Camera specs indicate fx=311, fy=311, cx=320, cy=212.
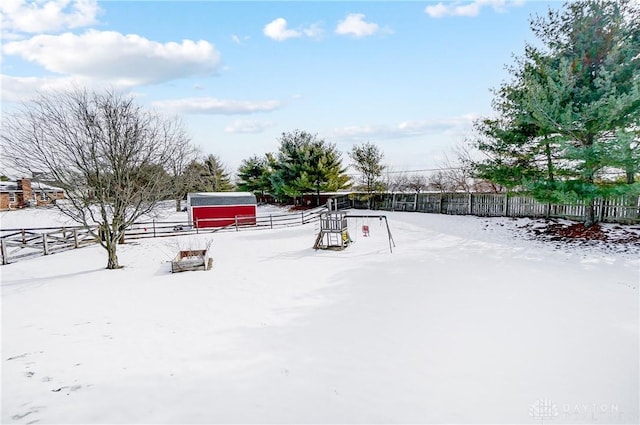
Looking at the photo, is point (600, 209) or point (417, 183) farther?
point (417, 183)

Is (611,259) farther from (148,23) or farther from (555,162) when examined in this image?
(148,23)

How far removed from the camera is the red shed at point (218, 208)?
17781mm

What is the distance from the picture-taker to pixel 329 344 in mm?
4188

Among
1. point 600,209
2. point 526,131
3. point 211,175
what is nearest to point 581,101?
point 526,131

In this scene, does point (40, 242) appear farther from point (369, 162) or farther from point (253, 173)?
point (253, 173)

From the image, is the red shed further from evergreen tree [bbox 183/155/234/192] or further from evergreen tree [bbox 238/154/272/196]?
evergreen tree [bbox 238/154/272/196]

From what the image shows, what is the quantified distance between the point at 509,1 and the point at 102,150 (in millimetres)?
12893

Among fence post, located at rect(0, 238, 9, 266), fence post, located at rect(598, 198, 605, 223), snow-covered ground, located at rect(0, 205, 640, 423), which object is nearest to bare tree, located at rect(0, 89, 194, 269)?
snow-covered ground, located at rect(0, 205, 640, 423)

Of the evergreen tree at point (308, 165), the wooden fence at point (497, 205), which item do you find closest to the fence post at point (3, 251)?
the evergreen tree at point (308, 165)

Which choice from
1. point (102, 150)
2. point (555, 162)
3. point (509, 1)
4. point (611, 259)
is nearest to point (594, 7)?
point (509, 1)

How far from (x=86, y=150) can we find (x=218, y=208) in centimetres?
915

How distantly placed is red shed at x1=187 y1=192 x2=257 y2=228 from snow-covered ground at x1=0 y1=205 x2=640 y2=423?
9.38 meters

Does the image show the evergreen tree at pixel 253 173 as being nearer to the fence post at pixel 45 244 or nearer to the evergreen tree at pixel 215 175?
the evergreen tree at pixel 215 175

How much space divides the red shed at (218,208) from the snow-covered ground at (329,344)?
938 cm
